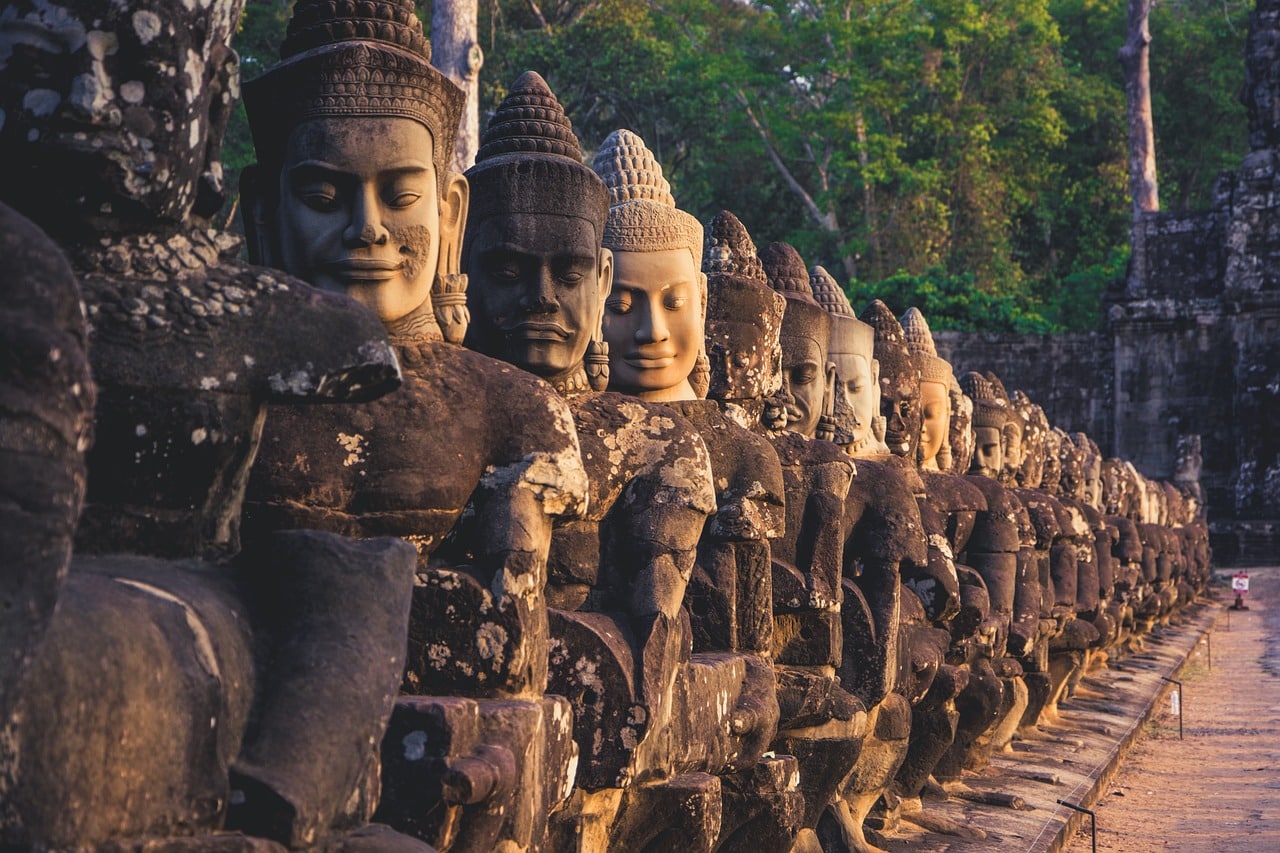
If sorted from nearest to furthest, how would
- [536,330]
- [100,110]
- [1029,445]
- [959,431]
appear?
[100,110] < [536,330] < [959,431] < [1029,445]

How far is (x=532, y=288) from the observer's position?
4801 millimetres

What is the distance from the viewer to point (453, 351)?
13.2ft

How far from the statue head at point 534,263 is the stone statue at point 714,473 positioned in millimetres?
779

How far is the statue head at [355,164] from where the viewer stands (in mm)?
3973

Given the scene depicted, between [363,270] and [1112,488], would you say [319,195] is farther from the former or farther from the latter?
[1112,488]

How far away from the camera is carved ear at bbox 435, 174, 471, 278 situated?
4.25 metres

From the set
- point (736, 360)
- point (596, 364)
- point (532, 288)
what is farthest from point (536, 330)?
point (736, 360)

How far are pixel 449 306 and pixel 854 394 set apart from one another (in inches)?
185

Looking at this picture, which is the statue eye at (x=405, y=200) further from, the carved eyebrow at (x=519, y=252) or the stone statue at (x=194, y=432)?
the stone statue at (x=194, y=432)

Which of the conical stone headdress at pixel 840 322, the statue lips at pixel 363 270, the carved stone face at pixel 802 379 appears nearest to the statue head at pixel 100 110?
the statue lips at pixel 363 270

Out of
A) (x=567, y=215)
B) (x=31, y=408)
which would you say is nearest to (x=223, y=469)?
(x=31, y=408)

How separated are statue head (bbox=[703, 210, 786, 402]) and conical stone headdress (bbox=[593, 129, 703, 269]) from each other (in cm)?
58

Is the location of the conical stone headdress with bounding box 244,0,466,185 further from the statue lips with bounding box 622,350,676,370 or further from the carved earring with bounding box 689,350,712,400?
the carved earring with bounding box 689,350,712,400

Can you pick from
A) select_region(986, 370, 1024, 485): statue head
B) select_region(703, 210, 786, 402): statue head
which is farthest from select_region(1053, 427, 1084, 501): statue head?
select_region(703, 210, 786, 402): statue head
